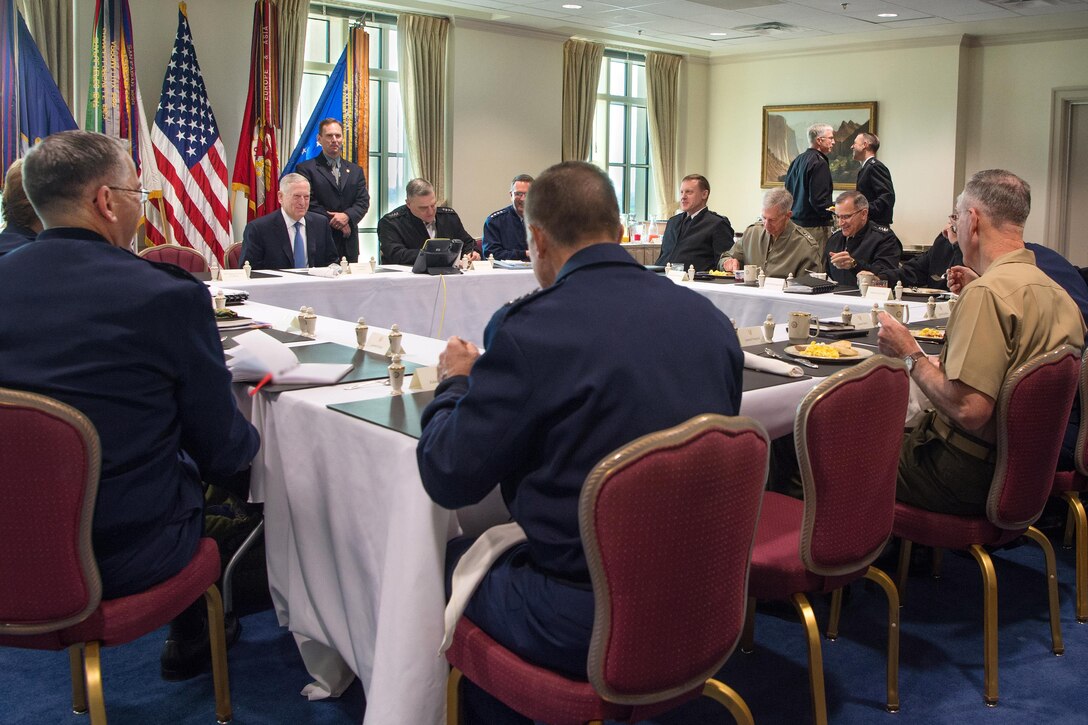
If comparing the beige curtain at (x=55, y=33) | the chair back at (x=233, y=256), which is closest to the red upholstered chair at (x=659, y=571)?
the chair back at (x=233, y=256)

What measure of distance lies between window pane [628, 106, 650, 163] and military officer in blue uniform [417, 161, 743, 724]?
33.0 ft

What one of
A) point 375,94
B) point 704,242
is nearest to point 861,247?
point 704,242

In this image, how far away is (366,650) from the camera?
218cm

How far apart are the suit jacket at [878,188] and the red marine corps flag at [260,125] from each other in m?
4.80

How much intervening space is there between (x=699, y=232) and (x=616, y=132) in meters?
5.10

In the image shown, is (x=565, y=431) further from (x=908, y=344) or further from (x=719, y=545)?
(x=908, y=344)

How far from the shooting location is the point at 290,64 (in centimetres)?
816

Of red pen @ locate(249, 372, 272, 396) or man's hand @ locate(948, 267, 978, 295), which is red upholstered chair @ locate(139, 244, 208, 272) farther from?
man's hand @ locate(948, 267, 978, 295)

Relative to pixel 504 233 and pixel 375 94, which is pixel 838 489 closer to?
pixel 504 233

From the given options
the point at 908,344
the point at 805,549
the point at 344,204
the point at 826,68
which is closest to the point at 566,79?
the point at 826,68

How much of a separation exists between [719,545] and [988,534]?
123 cm

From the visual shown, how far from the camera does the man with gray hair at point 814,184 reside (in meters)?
8.69

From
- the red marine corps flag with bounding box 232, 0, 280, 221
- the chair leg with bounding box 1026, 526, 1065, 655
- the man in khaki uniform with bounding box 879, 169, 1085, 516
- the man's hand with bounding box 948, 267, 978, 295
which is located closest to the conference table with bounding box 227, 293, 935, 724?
the man in khaki uniform with bounding box 879, 169, 1085, 516

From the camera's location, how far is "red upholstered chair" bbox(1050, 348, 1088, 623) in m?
2.87
